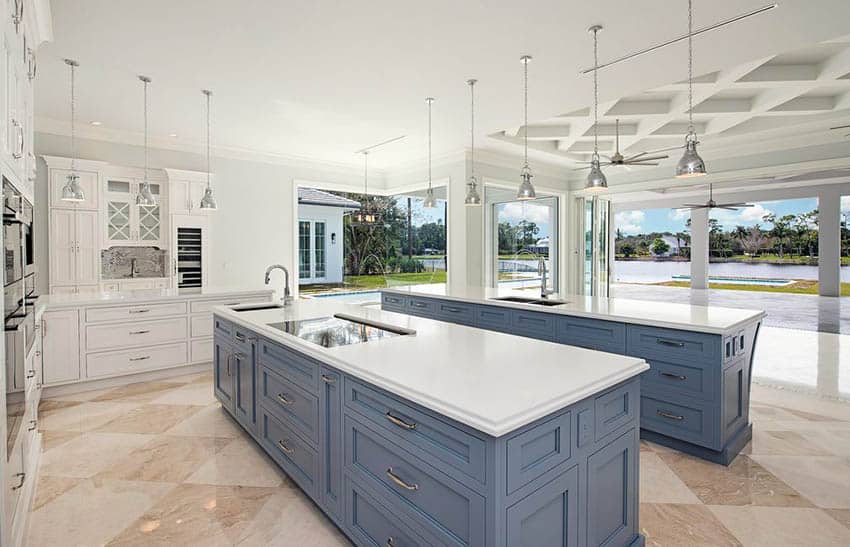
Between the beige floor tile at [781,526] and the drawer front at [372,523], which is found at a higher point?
the drawer front at [372,523]

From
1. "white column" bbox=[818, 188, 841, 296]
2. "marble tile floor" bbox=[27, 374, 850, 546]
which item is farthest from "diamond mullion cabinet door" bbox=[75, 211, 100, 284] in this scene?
"white column" bbox=[818, 188, 841, 296]

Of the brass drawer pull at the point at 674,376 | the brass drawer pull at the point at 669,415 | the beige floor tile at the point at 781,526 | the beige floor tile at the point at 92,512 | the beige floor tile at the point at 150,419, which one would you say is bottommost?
the beige floor tile at the point at 92,512

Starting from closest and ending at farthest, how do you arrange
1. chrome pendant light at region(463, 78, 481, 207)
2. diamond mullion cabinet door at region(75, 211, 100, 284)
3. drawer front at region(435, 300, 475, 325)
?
1. drawer front at region(435, 300, 475, 325)
2. chrome pendant light at region(463, 78, 481, 207)
3. diamond mullion cabinet door at region(75, 211, 100, 284)

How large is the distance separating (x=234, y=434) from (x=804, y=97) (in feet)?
21.6

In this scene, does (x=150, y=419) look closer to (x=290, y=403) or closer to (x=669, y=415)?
(x=290, y=403)

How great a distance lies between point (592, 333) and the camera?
3.10 metres

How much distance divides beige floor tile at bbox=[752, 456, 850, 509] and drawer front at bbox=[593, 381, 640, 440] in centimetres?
144

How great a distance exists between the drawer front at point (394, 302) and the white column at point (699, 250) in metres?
12.3

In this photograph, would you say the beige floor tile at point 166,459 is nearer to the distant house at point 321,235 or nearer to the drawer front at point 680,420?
the drawer front at point 680,420

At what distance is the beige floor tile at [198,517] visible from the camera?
199 centimetres

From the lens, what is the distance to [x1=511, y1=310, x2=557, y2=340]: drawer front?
338 centimetres

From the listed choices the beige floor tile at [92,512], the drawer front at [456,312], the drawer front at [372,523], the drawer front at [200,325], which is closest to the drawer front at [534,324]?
the drawer front at [456,312]

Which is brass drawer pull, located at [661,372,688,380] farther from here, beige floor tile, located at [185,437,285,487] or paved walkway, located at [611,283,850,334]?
paved walkway, located at [611,283,850,334]

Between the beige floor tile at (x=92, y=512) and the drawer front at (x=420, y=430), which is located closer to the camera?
the drawer front at (x=420, y=430)
